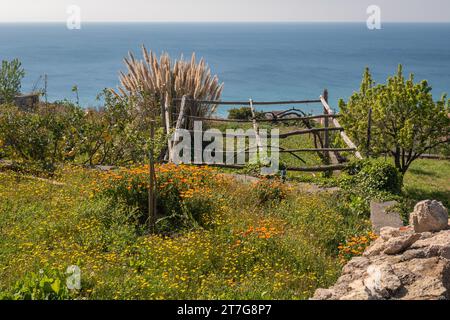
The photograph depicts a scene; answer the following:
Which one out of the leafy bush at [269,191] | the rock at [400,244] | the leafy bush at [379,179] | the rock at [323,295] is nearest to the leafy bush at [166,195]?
the leafy bush at [269,191]

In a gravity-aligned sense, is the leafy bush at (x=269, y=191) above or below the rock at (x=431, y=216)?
below

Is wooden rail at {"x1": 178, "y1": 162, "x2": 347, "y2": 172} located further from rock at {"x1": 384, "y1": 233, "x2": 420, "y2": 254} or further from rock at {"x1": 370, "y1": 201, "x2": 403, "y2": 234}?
rock at {"x1": 384, "y1": 233, "x2": 420, "y2": 254}

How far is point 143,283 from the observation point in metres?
5.09

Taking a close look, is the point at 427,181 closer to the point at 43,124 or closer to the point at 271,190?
the point at 271,190

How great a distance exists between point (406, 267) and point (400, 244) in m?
0.46

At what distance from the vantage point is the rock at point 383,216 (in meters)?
6.88

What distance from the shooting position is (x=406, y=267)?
4594 mm

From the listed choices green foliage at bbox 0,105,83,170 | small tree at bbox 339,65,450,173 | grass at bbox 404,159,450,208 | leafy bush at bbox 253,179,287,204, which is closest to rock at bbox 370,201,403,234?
leafy bush at bbox 253,179,287,204

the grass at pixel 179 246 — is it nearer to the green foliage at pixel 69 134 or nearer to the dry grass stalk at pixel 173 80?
the green foliage at pixel 69 134

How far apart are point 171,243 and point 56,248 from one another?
1271 millimetres

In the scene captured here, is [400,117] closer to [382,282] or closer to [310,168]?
[310,168]

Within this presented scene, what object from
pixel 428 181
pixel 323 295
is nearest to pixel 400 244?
pixel 323 295

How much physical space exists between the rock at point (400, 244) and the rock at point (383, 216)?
1.53m

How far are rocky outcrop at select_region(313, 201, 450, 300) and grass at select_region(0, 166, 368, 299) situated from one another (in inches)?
23.1
